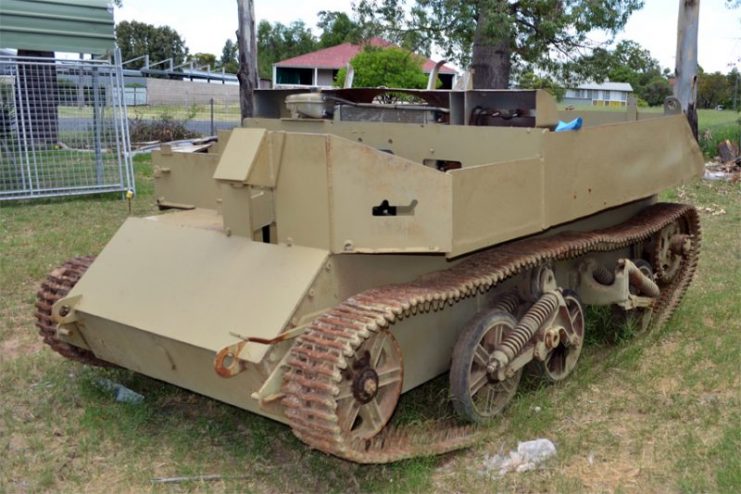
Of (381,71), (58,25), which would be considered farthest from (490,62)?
(381,71)

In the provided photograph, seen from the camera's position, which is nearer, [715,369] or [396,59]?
[715,369]

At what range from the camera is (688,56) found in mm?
16172

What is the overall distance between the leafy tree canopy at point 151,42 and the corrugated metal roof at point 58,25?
5821 centimetres

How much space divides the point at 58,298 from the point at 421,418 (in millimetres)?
2124

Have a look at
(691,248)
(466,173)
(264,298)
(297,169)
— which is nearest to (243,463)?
(264,298)

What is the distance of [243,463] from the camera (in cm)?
432

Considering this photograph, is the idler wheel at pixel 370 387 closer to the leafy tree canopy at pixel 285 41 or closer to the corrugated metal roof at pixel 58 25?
the corrugated metal roof at pixel 58 25

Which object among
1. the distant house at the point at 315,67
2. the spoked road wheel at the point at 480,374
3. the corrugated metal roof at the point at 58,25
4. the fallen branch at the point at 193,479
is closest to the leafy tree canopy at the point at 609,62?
the corrugated metal roof at the point at 58,25

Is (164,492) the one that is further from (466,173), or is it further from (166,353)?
(466,173)

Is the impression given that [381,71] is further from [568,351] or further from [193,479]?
[193,479]

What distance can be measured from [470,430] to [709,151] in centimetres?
1601

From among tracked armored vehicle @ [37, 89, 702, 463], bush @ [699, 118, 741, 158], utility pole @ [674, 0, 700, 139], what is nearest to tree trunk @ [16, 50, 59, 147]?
tracked armored vehicle @ [37, 89, 702, 463]

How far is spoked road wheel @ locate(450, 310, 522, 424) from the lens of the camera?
172 inches

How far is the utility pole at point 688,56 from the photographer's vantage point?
16000mm
